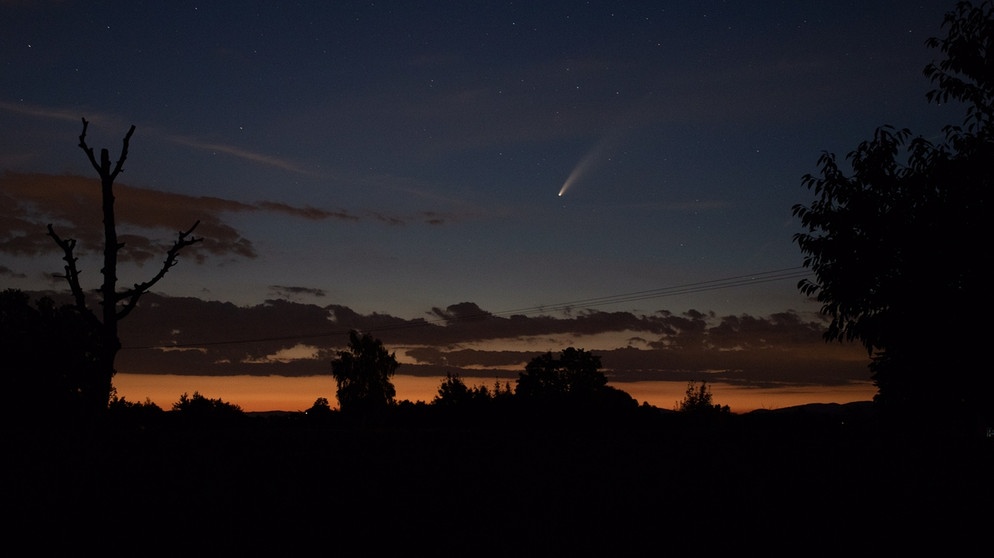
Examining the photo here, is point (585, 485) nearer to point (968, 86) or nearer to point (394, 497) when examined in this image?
point (394, 497)

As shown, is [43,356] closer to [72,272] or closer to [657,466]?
[72,272]

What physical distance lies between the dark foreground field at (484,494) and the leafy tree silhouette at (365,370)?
7567cm

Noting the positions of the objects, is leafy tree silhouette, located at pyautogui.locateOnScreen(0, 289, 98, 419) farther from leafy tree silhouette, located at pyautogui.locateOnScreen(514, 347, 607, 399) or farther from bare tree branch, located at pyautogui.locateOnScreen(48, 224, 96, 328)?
leafy tree silhouette, located at pyautogui.locateOnScreen(514, 347, 607, 399)

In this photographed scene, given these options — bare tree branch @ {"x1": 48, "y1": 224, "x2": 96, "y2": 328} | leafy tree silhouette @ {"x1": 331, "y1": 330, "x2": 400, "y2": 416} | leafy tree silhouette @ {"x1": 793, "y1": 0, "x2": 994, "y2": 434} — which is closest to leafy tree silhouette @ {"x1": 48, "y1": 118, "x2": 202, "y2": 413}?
bare tree branch @ {"x1": 48, "y1": 224, "x2": 96, "y2": 328}

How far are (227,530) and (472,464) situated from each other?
5135 mm

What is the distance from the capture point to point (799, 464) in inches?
602

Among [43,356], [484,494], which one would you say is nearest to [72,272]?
[484,494]

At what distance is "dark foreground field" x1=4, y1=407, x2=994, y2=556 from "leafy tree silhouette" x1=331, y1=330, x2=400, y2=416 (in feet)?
248

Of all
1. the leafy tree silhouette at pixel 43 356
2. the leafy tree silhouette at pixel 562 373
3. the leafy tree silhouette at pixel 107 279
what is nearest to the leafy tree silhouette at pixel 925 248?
the leafy tree silhouette at pixel 107 279

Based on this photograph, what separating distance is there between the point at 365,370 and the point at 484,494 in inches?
3157

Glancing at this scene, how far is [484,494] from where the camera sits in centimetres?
1327

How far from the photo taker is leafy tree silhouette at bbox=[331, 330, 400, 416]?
9150 centimetres

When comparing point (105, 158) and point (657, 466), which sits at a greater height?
point (105, 158)

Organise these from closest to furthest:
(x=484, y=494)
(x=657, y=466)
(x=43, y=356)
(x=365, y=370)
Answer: (x=484, y=494)
(x=657, y=466)
(x=43, y=356)
(x=365, y=370)
